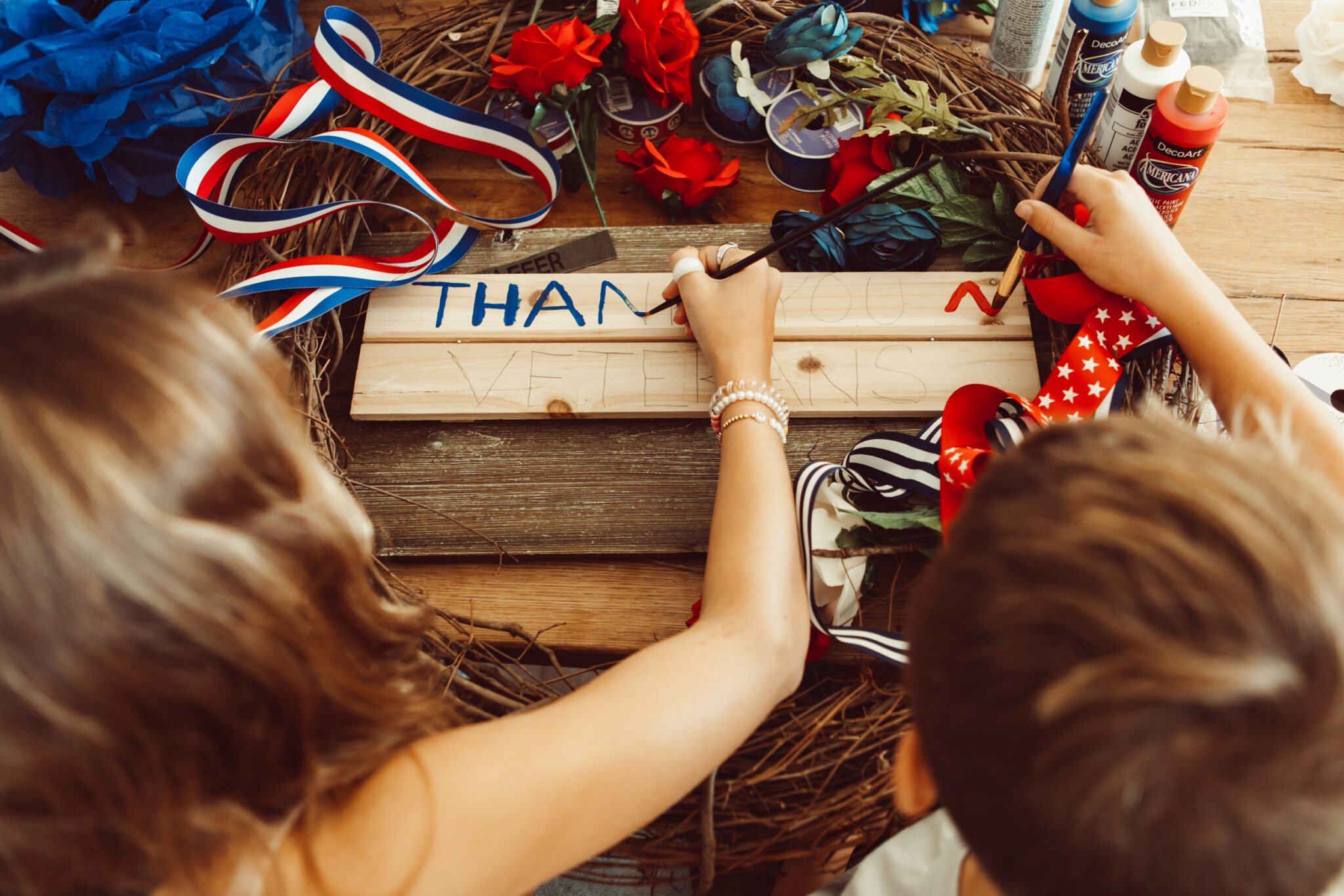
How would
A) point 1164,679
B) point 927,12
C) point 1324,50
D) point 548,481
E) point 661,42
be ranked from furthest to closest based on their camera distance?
1. point 927,12
2. point 1324,50
3. point 661,42
4. point 548,481
5. point 1164,679

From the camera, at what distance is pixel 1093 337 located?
2.68 ft

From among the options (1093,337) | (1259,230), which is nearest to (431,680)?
(1093,337)

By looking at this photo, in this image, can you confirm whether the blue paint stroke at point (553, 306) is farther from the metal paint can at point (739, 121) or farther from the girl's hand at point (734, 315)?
the metal paint can at point (739, 121)

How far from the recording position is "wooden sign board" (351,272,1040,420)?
2.94 feet

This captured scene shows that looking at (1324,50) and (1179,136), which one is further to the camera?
(1324,50)

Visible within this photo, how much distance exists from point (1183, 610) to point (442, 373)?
0.74 m

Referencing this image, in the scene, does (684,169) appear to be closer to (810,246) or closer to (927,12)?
(810,246)

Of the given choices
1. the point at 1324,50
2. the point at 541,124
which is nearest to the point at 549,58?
the point at 541,124

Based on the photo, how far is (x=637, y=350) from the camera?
924 mm

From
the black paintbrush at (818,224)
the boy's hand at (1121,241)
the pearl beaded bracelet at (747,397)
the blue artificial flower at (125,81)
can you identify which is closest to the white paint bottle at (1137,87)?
the boy's hand at (1121,241)

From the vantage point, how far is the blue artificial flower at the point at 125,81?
99cm

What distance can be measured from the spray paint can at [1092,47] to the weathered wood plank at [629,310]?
242mm

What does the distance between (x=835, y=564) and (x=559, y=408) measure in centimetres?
33

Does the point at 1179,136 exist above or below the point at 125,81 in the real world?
above
